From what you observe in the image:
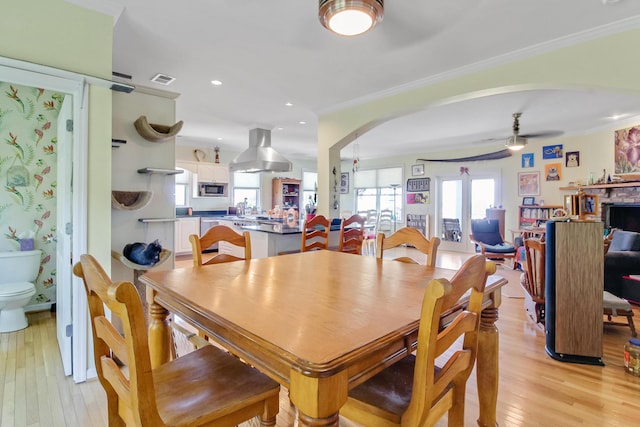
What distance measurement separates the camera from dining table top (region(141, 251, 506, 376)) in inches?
33.4

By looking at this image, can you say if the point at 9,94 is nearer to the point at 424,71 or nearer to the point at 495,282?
the point at 424,71

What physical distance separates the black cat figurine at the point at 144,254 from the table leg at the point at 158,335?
1.11 metres

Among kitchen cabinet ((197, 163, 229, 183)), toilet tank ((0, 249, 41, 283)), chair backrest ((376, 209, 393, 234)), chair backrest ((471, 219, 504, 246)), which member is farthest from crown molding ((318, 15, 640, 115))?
chair backrest ((376, 209, 393, 234))

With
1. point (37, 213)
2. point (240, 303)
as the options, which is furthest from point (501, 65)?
point (37, 213)

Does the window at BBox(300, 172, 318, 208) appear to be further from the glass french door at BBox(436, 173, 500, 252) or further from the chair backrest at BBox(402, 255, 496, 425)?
the chair backrest at BBox(402, 255, 496, 425)

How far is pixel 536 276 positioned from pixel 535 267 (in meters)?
0.09

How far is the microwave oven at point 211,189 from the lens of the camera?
24.5 feet

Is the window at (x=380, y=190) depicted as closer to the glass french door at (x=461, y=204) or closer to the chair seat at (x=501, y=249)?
the glass french door at (x=461, y=204)

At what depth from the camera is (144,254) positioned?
2.48m

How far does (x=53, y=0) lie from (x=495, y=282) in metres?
3.05

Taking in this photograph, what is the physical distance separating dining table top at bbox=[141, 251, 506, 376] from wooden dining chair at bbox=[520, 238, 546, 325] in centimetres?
170

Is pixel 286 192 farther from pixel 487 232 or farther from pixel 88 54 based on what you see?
pixel 88 54

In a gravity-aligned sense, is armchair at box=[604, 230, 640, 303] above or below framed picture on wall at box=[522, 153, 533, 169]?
below

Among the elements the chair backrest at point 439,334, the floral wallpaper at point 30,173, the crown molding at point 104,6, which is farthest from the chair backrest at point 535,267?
the floral wallpaper at point 30,173
